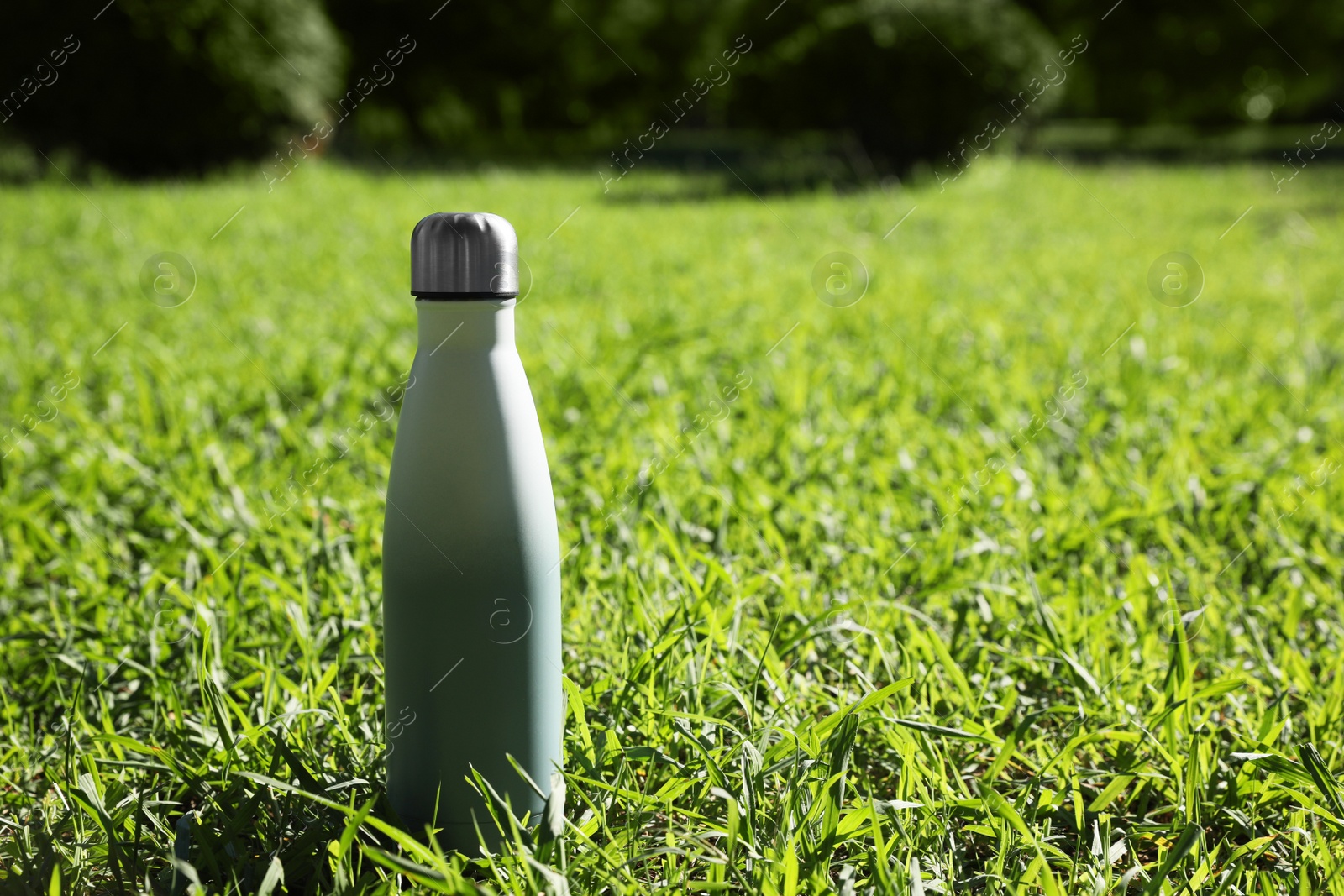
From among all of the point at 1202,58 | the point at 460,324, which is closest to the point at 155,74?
the point at 460,324

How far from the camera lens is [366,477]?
275 centimetres

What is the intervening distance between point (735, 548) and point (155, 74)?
8842 mm

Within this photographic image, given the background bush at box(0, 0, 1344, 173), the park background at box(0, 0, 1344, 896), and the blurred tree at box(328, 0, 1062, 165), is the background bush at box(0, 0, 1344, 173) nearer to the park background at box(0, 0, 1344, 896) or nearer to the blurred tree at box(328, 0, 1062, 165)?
the blurred tree at box(328, 0, 1062, 165)

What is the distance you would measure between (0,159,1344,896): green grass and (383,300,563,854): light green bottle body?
0.12m

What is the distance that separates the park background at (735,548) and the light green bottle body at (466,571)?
4.2 inches

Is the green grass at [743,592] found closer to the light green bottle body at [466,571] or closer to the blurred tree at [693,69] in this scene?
the light green bottle body at [466,571]

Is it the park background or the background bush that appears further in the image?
the background bush

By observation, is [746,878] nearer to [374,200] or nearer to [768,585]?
[768,585]

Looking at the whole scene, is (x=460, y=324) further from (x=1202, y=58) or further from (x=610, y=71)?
(x=1202, y=58)

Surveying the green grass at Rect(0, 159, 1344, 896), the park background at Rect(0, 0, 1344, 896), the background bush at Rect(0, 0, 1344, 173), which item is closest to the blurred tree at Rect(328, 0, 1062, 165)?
the background bush at Rect(0, 0, 1344, 173)

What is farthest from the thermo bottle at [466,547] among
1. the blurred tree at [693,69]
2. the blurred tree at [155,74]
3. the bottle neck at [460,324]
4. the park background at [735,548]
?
the blurred tree at [155,74]

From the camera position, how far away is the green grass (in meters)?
1.37

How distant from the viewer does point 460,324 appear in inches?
47.3

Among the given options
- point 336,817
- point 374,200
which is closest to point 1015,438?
point 336,817
